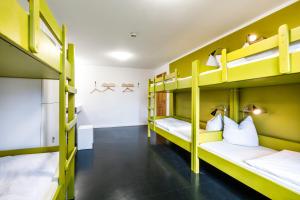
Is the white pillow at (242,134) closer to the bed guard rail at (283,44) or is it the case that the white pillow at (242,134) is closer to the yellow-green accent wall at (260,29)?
the bed guard rail at (283,44)

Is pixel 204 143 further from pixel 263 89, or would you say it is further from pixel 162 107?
pixel 162 107

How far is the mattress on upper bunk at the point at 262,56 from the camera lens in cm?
116

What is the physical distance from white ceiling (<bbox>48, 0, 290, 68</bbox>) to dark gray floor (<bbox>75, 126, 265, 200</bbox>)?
2.25 m

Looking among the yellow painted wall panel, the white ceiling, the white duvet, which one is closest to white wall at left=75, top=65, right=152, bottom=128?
the white ceiling

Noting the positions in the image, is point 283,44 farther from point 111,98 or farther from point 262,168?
point 111,98

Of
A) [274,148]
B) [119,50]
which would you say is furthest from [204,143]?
[119,50]

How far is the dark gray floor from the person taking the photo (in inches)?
65.5

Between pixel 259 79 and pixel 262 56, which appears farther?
pixel 259 79

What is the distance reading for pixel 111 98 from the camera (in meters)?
5.67

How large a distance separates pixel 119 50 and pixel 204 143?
2.88 m

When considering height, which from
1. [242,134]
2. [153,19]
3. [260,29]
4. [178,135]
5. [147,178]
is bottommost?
[147,178]

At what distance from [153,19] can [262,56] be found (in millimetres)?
1539

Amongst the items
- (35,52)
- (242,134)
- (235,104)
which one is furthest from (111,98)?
(35,52)

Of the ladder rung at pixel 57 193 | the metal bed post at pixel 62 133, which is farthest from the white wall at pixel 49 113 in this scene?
the ladder rung at pixel 57 193
